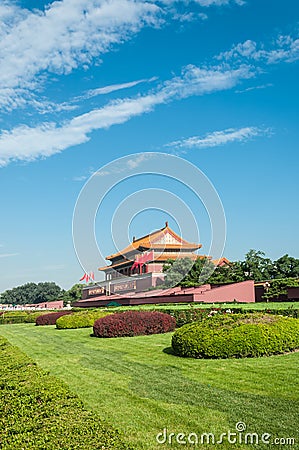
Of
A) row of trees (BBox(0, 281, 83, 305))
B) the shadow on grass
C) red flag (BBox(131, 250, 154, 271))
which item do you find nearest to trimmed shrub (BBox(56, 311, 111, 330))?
the shadow on grass

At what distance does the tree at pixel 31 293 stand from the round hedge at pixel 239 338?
71.9 m

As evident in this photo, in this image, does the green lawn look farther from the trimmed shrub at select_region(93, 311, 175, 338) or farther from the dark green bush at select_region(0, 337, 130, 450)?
the trimmed shrub at select_region(93, 311, 175, 338)

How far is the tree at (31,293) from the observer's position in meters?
78.6

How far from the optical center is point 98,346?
33.1ft

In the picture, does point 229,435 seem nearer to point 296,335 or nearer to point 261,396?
point 261,396

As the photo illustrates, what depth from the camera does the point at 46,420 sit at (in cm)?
373

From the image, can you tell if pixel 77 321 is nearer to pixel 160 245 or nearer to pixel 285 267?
pixel 285 267

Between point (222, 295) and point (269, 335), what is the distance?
14815 millimetres

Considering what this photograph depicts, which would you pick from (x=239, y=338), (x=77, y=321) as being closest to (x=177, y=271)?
(x=77, y=321)

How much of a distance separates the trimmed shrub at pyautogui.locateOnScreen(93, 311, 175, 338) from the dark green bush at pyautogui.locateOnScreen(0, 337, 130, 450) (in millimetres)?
5998

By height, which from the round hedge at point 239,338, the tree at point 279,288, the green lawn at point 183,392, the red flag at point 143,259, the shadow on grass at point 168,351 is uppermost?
the red flag at point 143,259

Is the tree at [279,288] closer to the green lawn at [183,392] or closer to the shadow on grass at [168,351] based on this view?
the shadow on grass at [168,351]

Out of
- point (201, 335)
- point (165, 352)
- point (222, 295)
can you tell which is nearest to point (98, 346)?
point (165, 352)

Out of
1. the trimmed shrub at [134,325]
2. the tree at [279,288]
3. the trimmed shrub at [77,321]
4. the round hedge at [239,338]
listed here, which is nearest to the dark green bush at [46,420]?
the round hedge at [239,338]
